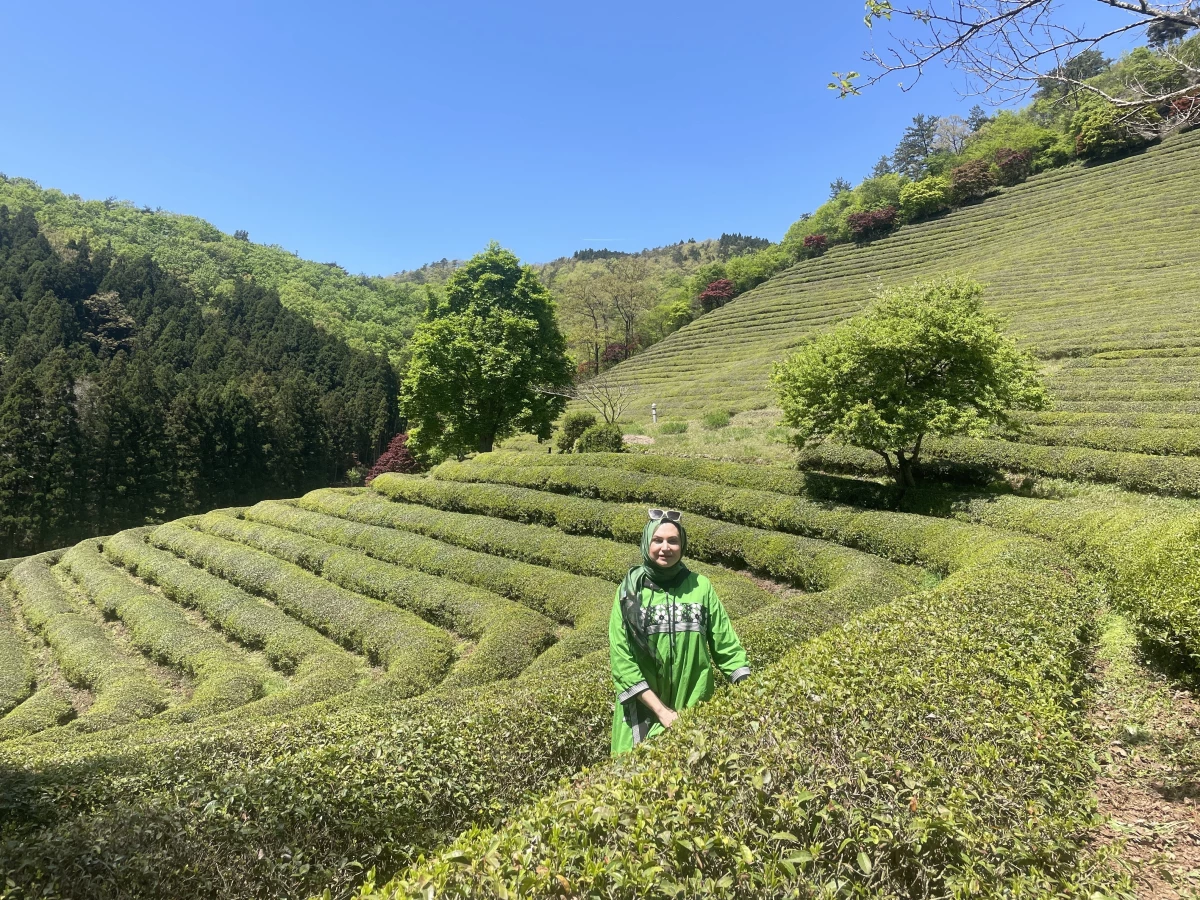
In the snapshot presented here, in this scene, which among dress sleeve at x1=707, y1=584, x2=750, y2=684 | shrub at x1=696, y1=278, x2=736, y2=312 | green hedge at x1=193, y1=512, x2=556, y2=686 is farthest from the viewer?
shrub at x1=696, y1=278, x2=736, y2=312

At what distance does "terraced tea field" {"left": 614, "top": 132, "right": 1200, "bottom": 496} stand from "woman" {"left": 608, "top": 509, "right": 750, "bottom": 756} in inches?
642

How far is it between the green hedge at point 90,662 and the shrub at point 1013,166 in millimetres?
90891

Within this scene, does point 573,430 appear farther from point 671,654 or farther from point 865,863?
point 865,863

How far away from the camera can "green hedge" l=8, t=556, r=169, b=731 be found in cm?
1240

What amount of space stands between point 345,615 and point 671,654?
13.7 metres

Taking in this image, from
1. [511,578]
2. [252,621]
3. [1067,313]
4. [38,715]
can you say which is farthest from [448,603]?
[1067,313]

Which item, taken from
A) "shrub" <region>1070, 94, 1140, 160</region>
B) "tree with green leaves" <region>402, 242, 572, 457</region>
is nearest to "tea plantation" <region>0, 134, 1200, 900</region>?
→ "tree with green leaves" <region>402, 242, 572, 457</region>

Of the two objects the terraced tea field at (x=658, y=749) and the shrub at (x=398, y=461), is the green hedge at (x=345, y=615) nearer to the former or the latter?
the terraced tea field at (x=658, y=749)

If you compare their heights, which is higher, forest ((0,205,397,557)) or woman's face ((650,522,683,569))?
forest ((0,205,397,557))

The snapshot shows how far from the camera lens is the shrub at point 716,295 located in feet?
254

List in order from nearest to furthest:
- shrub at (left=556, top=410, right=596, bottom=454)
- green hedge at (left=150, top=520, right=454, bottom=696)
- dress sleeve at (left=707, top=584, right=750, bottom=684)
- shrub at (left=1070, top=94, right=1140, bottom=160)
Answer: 1. dress sleeve at (left=707, top=584, right=750, bottom=684)
2. green hedge at (left=150, top=520, right=454, bottom=696)
3. shrub at (left=556, top=410, right=596, bottom=454)
4. shrub at (left=1070, top=94, right=1140, bottom=160)

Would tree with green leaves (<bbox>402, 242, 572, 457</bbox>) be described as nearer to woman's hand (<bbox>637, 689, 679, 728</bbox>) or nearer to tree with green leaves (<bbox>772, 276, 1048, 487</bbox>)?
tree with green leaves (<bbox>772, 276, 1048, 487</bbox>)

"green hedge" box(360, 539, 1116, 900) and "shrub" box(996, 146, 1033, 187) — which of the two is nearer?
"green hedge" box(360, 539, 1116, 900)

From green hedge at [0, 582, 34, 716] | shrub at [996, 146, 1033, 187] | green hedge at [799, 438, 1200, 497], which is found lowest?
green hedge at [799, 438, 1200, 497]
